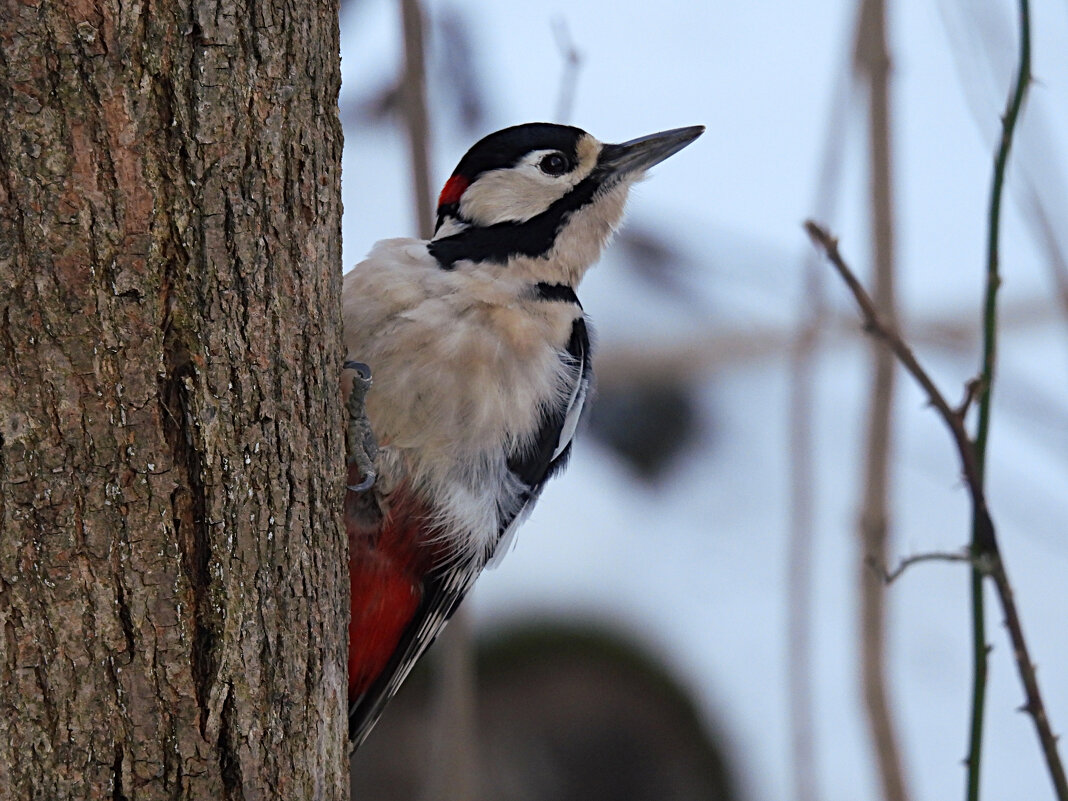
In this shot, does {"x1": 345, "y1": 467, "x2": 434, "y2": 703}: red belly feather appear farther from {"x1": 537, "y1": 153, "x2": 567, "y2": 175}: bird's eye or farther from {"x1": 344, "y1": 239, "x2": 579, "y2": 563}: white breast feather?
{"x1": 537, "y1": 153, "x2": 567, "y2": 175}: bird's eye

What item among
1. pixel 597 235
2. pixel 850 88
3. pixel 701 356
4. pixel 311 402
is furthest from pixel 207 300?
pixel 701 356

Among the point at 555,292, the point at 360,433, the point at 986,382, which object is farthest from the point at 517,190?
the point at 986,382

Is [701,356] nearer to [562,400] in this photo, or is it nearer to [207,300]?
[562,400]

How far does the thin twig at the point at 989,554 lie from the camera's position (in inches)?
45.9

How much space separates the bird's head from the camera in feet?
7.02

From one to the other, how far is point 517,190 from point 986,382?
1202 millimetres

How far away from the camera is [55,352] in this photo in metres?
1.01

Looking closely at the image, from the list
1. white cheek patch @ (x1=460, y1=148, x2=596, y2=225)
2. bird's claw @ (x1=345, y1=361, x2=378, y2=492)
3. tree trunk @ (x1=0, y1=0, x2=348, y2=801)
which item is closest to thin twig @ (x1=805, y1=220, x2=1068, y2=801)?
tree trunk @ (x1=0, y1=0, x2=348, y2=801)

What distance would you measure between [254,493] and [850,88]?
1379mm

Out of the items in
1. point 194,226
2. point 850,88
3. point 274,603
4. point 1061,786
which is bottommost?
point 1061,786

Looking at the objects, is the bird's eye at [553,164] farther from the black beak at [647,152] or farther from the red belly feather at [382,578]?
the red belly feather at [382,578]

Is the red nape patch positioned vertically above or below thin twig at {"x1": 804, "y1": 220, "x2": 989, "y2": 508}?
above

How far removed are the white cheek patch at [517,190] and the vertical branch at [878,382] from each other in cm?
58

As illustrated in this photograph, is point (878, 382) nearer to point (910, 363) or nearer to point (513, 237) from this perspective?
point (910, 363)
